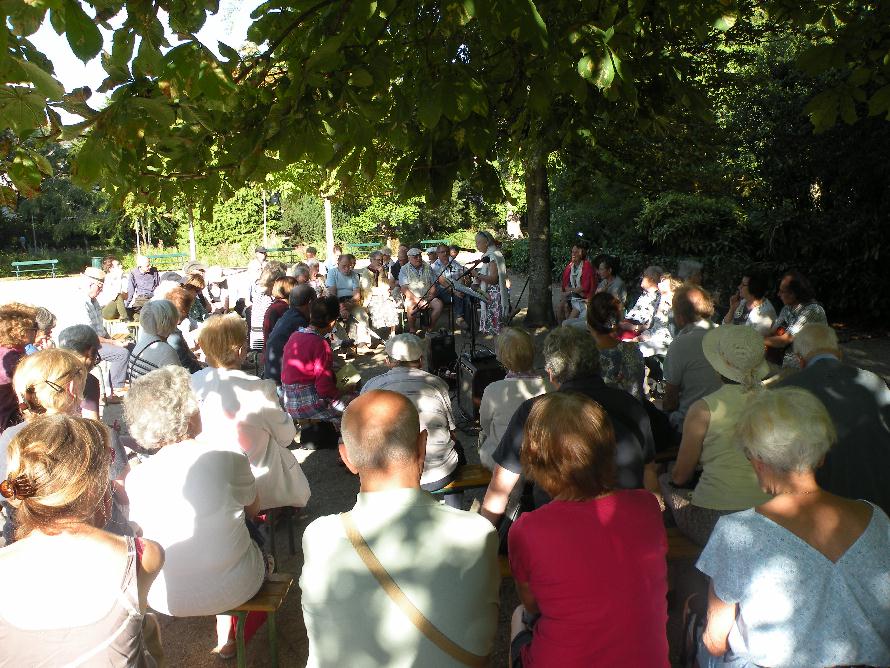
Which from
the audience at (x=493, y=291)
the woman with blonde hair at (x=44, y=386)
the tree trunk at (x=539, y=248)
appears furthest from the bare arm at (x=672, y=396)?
the tree trunk at (x=539, y=248)

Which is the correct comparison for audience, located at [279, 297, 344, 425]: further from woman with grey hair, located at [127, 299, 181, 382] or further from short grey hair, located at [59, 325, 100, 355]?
short grey hair, located at [59, 325, 100, 355]

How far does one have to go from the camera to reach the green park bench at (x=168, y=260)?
28219mm

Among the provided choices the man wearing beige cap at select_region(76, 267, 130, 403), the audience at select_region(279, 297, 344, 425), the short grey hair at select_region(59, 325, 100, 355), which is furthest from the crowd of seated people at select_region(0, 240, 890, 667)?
the man wearing beige cap at select_region(76, 267, 130, 403)

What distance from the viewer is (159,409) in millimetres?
2871

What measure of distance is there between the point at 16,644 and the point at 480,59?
4.14m

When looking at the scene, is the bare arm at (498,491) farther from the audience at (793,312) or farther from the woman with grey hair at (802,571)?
the audience at (793,312)

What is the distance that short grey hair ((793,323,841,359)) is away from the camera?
3.44 m

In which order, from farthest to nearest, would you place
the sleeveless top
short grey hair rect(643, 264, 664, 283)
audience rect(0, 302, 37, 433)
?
short grey hair rect(643, 264, 664, 283), audience rect(0, 302, 37, 433), the sleeveless top

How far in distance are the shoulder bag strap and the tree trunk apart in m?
9.78

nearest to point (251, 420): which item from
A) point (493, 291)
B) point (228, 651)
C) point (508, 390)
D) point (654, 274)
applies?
point (228, 651)

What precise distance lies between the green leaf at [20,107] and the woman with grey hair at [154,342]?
2.51 meters

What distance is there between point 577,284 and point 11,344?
7.62 meters

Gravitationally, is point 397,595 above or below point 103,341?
above

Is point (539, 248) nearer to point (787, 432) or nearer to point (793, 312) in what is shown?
point (793, 312)
